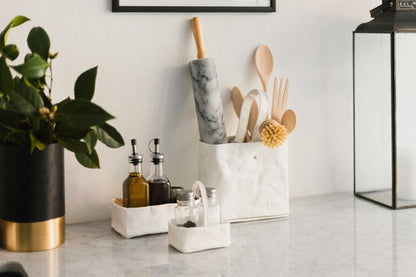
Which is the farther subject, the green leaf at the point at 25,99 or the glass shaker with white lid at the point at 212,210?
the glass shaker with white lid at the point at 212,210

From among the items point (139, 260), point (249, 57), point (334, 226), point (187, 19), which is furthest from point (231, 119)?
point (139, 260)

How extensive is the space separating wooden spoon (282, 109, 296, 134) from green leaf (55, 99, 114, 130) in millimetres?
530

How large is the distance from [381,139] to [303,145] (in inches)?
8.3

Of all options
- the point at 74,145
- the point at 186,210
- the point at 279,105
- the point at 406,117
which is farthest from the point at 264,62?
the point at 74,145

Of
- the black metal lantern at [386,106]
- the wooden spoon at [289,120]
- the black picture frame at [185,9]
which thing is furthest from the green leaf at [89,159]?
the black metal lantern at [386,106]

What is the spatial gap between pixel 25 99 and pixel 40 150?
14 cm

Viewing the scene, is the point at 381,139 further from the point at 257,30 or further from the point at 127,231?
the point at 127,231

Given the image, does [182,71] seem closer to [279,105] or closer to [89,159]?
[279,105]

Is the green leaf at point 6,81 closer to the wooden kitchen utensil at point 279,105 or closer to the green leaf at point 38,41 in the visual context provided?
the green leaf at point 38,41

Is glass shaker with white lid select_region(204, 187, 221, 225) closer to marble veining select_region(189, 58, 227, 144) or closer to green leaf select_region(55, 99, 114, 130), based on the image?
marble veining select_region(189, 58, 227, 144)

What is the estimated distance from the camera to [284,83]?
5.22 feet

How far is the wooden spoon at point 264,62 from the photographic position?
153 cm

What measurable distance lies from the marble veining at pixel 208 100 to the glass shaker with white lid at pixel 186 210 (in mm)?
215

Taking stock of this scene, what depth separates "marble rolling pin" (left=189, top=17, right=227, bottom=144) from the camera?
1396 mm
